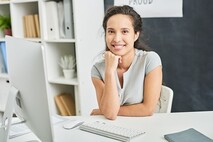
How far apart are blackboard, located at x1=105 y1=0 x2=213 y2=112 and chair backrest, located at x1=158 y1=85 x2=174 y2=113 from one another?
2.04 ft

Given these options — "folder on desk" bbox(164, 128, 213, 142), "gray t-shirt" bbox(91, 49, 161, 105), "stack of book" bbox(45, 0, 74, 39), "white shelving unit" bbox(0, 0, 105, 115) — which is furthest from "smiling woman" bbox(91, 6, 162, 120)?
"stack of book" bbox(45, 0, 74, 39)

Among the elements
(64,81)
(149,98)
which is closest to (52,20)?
(64,81)

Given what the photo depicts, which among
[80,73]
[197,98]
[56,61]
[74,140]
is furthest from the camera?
[56,61]

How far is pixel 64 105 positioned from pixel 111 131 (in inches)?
58.1

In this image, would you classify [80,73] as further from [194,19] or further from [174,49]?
[194,19]

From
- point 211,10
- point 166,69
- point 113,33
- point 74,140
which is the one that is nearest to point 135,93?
point 113,33

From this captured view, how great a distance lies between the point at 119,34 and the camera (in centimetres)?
167

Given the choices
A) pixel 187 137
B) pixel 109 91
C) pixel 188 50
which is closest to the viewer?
pixel 187 137

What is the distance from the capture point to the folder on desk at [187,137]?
1156mm

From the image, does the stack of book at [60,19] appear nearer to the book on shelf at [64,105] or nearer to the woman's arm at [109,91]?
the book on shelf at [64,105]

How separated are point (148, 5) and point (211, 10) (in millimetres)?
504

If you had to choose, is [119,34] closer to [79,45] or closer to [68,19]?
[79,45]

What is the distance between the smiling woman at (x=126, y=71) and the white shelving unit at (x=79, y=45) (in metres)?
0.64

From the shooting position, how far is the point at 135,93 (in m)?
1.67
